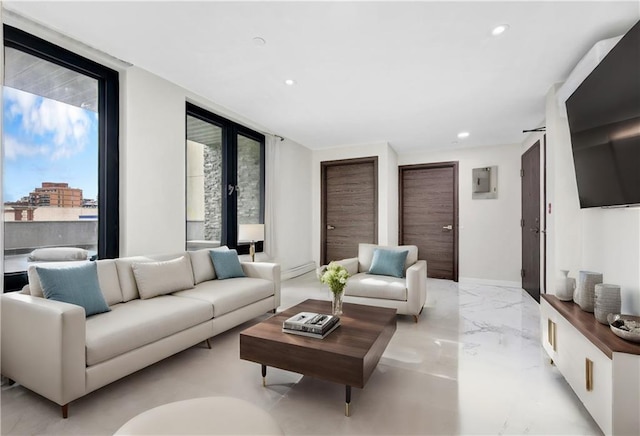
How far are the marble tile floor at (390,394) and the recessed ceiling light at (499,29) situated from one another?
2.42 m

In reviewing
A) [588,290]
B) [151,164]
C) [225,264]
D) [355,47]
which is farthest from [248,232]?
[588,290]

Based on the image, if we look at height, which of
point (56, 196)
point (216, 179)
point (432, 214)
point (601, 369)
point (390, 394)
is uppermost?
point (216, 179)

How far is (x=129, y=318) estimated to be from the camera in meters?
2.07

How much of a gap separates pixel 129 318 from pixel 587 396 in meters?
2.75

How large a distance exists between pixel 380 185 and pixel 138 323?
4.23 metres

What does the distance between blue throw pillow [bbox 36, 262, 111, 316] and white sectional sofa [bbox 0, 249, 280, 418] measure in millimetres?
79

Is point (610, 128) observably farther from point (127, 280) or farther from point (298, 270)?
point (298, 270)

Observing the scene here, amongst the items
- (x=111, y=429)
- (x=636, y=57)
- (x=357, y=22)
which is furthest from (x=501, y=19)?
(x=111, y=429)

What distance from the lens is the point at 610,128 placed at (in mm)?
1892

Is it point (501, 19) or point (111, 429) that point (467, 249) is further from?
point (111, 429)

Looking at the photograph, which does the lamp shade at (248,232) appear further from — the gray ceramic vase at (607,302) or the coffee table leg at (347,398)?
the gray ceramic vase at (607,302)

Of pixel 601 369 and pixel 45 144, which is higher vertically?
pixel 45 144

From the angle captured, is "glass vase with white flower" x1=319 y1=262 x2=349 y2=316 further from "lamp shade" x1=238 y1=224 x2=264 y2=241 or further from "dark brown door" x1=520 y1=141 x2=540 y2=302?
"dark brown door" x1=520 y1=141 x2=540 y2=302

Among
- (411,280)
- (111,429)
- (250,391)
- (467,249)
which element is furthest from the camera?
(467,249)
